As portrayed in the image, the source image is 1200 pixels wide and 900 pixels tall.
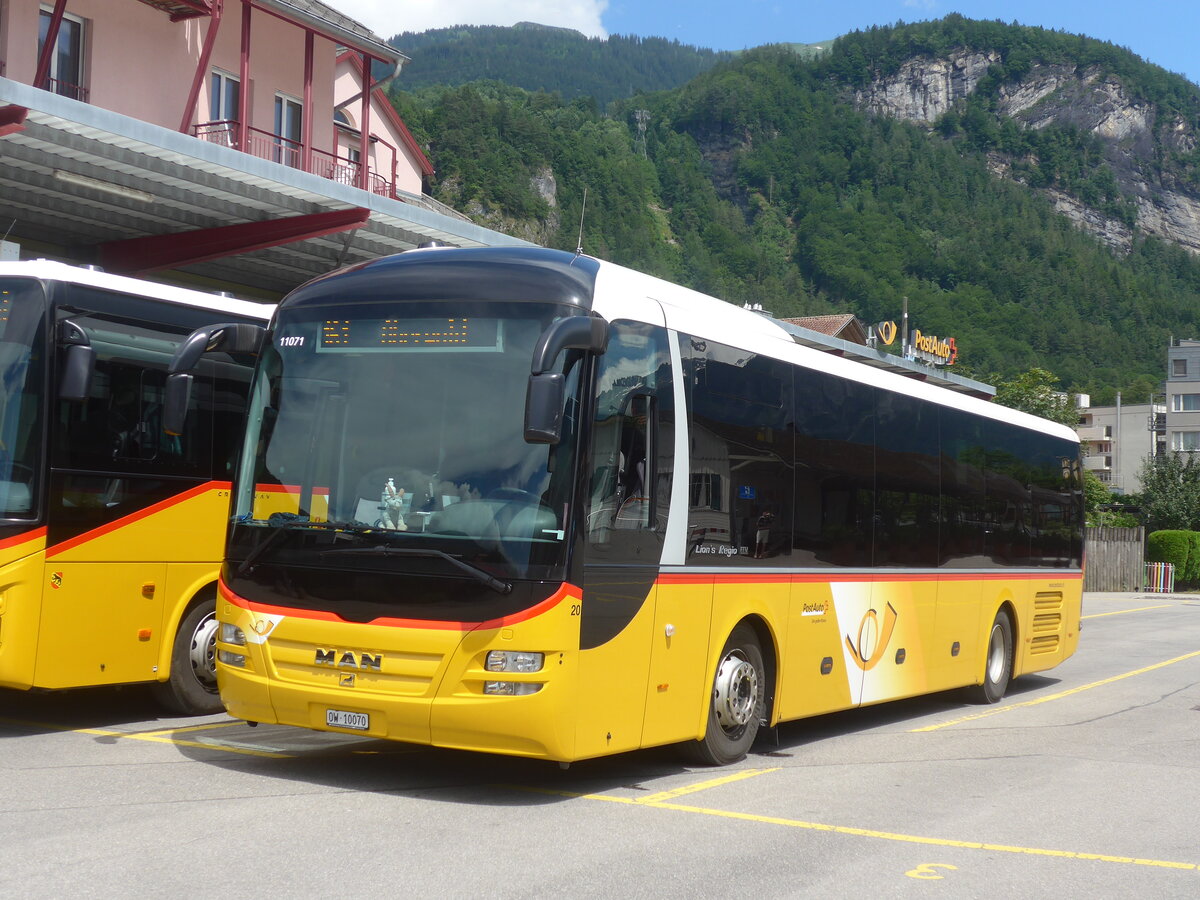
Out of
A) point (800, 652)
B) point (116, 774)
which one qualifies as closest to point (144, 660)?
point (116, 774)

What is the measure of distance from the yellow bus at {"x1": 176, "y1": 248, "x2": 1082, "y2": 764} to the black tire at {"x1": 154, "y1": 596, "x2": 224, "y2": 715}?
222 cm

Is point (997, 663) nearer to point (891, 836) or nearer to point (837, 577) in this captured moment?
point (837, 577)

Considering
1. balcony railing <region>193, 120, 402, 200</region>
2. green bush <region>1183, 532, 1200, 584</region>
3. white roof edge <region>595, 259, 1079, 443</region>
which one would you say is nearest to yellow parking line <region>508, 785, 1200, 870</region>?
white roof edge <region>595, 259, 1079, 443</region>

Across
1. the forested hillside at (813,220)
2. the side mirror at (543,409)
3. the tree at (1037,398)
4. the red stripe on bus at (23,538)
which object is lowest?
the red stripe on bus at (23,538)

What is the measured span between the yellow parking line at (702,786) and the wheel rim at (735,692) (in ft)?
1.08

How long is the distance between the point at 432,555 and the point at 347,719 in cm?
108

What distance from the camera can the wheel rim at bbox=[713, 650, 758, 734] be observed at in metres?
9.12

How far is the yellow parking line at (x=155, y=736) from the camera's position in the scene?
899cm

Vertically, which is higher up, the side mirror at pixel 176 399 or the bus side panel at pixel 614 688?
the side mirror at pixel 176 399

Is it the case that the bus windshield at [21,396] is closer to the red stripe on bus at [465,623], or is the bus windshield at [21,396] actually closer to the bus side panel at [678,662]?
the red stripe on bus at [465,623]

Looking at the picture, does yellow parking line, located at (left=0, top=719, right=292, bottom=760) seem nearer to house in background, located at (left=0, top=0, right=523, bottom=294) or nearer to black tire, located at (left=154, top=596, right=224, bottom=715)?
black tire, located at (left=154, top=596, right=224, bottom=715)

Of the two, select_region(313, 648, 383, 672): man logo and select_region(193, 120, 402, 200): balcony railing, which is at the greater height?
select_region(193, 120, 402, 200): balcony railing

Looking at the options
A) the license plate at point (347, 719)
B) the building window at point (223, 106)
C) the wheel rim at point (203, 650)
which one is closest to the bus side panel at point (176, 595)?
the wheel rim at point (203, 650)

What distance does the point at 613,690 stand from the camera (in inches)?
308
